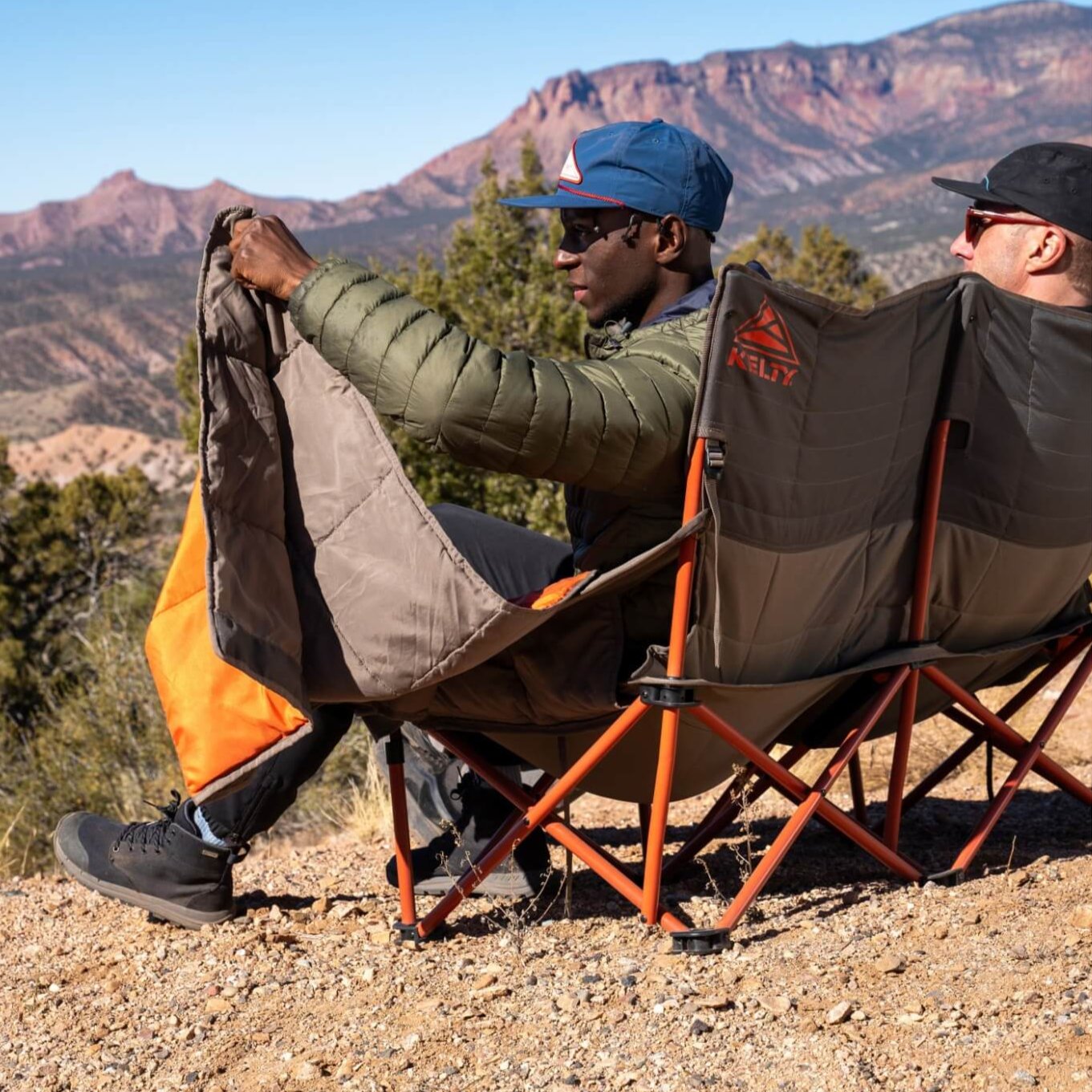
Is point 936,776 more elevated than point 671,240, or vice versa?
point 671,240

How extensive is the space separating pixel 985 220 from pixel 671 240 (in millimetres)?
793

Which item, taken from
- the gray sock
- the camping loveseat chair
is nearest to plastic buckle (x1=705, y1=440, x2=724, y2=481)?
the camping loveseat chair

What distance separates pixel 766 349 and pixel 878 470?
45 cm

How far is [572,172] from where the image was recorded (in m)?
3.01

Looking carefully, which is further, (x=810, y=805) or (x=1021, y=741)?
(x=1021, y=741)

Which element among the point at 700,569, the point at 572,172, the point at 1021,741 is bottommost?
the point at 1021,741

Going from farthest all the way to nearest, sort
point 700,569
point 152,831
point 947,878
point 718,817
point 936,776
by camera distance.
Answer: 1. point 936,776
2. point 718,817
3. point 152,831
4. point 947,878
5. point 700,569

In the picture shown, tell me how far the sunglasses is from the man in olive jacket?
0.62 m

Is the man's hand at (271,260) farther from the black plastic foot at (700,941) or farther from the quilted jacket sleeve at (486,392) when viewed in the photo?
the black plastic foot at (700,941)

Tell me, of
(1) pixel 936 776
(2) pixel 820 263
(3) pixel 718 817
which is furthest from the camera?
(2) pixel 820 263

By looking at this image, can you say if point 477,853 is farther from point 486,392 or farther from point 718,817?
point 486,392

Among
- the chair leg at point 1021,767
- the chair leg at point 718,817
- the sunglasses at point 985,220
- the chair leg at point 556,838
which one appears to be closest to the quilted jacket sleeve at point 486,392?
the chair leg at point 556,838

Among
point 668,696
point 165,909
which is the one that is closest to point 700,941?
point 668,696

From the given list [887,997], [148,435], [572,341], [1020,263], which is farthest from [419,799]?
[148,435]
